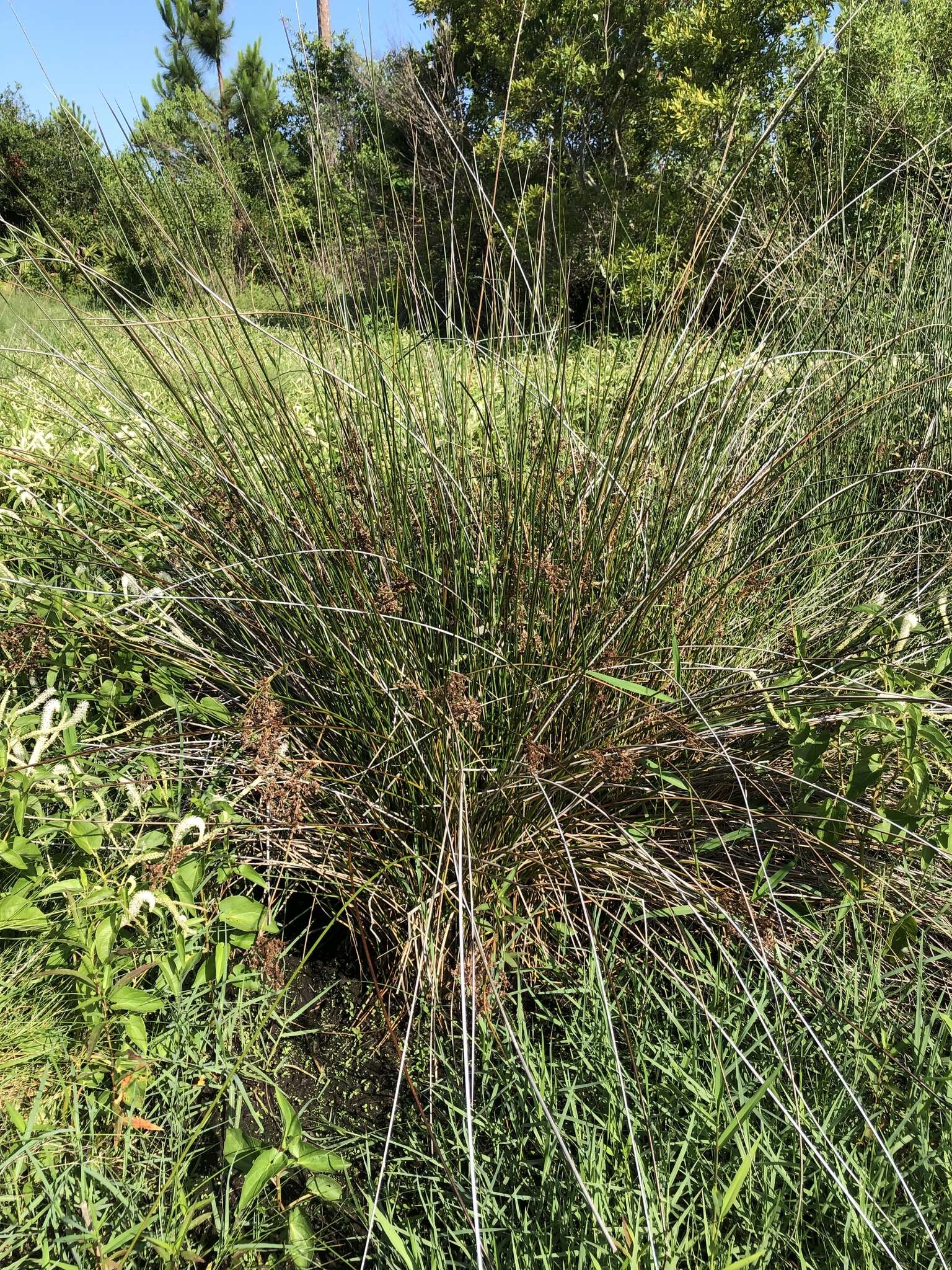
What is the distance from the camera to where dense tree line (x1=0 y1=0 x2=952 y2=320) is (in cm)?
149

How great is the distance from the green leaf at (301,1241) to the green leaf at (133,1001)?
321 mm

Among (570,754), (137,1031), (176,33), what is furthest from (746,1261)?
(176,33)

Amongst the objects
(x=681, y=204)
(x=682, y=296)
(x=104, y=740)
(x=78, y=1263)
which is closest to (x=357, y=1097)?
(x=78, y=1263)

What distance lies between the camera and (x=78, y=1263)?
2.96ft

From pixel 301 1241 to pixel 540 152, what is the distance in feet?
5.95

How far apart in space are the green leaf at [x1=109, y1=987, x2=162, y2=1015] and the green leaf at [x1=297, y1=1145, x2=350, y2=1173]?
290 millimetres

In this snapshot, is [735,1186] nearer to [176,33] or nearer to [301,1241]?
[301,1241]

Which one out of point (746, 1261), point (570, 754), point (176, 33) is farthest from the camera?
point (176, 33)

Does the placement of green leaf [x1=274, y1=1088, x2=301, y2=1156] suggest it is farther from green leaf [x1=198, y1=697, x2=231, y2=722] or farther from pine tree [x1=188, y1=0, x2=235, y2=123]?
pine tree [x1=188, y1=0, x2=235, y2=123]

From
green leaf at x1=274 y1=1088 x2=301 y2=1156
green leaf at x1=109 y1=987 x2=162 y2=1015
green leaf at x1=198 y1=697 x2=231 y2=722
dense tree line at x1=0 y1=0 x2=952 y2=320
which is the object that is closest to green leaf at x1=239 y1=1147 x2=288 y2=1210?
green leaf at x1=274 y1=1088 x2=301 y2=1156

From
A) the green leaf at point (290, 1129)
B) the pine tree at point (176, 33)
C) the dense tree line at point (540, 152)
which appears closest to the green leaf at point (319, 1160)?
the green leaf at point (290, 1129)

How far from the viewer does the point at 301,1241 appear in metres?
0.92

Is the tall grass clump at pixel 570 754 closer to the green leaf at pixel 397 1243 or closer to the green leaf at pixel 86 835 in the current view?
the green leaf at pixel 397 1243

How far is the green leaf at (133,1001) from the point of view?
1066mm
